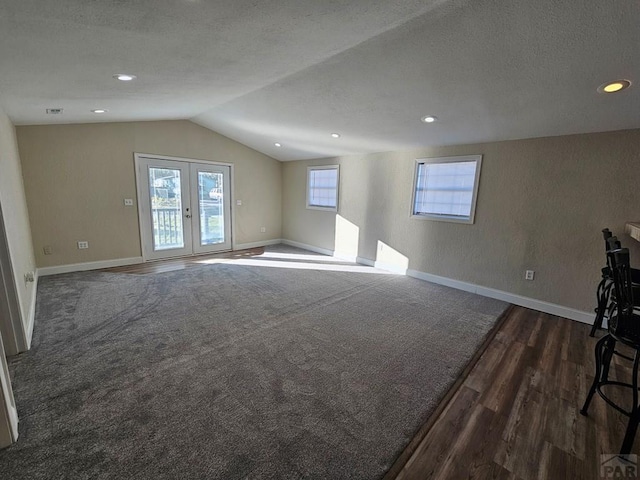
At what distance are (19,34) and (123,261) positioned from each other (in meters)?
4.06

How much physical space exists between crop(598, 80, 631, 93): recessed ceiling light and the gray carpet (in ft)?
7.87

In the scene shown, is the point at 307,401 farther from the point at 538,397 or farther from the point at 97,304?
the point at 97,304

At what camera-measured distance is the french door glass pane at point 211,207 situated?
5773 millimetres

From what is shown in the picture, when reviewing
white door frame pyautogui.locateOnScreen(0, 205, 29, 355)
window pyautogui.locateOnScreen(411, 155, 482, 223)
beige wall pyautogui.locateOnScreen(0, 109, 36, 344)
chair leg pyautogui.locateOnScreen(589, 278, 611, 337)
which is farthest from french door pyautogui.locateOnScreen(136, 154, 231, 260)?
chair leg pyautogui.locateOnScreen(589, 278, 611, 337)

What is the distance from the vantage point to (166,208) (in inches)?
209

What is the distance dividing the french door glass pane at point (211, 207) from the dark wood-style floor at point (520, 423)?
539 cm

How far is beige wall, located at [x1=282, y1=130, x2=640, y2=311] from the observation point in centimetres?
297

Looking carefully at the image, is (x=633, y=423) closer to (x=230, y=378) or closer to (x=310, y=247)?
(x=230, y=378)

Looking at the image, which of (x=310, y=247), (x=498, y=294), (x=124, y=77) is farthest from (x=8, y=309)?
(x=498, y=294)

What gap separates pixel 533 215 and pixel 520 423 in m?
2.67

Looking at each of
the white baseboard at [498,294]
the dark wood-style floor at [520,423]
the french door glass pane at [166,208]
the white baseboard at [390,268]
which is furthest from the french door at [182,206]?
the dark wood-style floor at [520,423]

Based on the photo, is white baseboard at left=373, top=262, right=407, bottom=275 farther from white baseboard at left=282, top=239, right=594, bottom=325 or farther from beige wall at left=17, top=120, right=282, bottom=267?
beige wall at left=17, top=120, right=282, bottom=267

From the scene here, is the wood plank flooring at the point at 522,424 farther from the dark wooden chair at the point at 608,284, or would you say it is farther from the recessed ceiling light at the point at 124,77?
the recessed ceiling light at the point at 124,77

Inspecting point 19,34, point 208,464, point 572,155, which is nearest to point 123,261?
point 19,34
